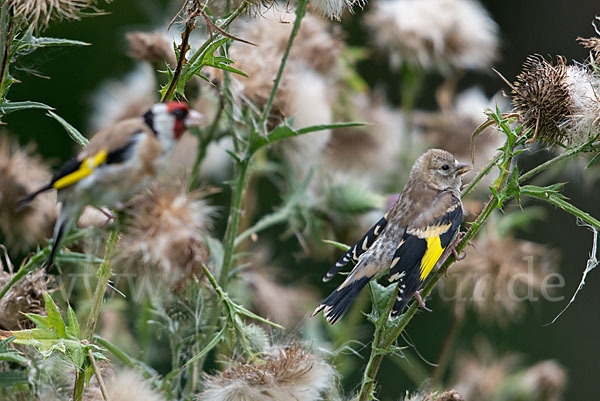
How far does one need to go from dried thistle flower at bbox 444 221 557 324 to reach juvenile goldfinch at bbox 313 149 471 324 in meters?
0.44

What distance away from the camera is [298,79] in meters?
1.56

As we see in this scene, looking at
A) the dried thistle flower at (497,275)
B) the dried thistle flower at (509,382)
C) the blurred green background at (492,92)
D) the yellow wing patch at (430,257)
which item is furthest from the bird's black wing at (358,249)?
the blurred green background at (492,92)

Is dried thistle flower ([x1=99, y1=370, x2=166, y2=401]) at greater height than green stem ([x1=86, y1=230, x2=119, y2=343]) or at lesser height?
lesser

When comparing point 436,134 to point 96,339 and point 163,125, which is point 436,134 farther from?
point 163,125

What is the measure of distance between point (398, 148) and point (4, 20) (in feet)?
3.97

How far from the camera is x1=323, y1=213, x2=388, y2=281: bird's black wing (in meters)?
1.14

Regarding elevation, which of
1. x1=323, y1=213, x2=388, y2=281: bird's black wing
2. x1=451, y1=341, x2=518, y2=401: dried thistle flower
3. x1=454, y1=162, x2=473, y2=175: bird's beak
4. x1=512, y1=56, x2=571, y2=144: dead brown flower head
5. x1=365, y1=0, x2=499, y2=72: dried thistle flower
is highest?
x1=365, y1=0, x2=499, y2=72: dried thistle flower

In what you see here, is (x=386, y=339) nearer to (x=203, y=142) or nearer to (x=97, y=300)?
(x=97, y=300)

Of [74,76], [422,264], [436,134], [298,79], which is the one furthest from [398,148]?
[74,76]

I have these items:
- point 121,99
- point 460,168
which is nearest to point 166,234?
point 460,168

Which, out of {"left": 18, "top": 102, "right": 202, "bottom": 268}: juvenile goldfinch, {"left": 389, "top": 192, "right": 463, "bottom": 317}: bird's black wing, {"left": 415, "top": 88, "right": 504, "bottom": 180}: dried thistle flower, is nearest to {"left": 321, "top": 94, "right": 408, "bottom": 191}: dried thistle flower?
{"left": 415, "top": 88, "right": 504, "bottom": 180}: dried thistle flower

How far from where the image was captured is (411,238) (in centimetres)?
114

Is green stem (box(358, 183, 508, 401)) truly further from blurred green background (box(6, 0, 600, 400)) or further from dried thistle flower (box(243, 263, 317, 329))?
blurred green background (box(6, 0, 600, 400))

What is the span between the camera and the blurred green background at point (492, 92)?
2809mm
